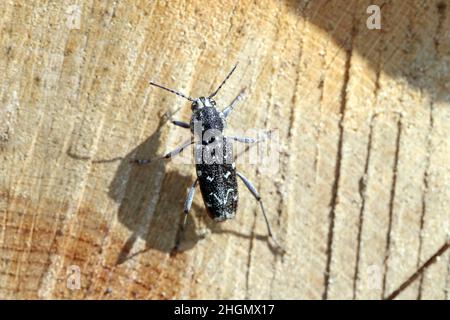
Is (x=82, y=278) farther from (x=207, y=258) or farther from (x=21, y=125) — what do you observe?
(x=21, y=125)

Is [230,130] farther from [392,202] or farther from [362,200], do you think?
[392,202]

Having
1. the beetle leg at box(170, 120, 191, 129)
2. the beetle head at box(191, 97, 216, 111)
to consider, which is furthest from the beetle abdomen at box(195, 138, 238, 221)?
the beetle head at box(191, 97, 216, 111)

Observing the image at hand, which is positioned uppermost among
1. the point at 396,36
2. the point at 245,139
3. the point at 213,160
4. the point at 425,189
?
the point at 396,36

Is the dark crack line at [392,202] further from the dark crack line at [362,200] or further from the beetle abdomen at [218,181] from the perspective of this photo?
the beetle abdomen at [218,181]

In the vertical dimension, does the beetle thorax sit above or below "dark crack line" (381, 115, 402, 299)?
above

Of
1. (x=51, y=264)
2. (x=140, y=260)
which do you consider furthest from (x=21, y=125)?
(x=140, y=260)

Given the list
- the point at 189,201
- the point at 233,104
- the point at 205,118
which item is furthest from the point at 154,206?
the point at 233,104

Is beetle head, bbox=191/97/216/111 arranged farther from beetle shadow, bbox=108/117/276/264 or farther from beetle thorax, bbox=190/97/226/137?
beetle shadow, bbox=108/117/276/264
